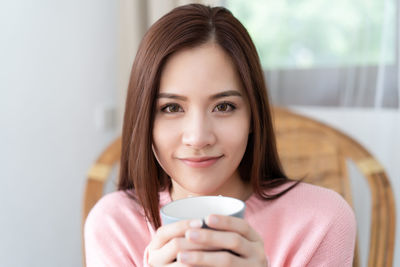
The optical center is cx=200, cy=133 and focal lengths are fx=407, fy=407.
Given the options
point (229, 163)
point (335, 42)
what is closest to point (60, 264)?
point (229, 163)

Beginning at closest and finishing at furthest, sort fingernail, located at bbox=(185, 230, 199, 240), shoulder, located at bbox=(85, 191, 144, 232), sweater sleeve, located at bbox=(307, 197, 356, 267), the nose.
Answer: fingernail, located at bbox=(185, 230, 199, 240)
the nose
sweater sleeve, located at bbox=(307, 197, 356, 267)
shoulder, located at bbox=(85, 191, 144, 232)

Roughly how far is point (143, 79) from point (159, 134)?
12cm

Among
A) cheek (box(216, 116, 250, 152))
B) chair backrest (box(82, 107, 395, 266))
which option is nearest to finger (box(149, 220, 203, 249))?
cheek (box(216, 116, 250, 152))

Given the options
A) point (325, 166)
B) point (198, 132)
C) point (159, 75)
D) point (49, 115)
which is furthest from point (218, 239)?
point (49, 115)

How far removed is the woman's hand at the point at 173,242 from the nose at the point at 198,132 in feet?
0.75

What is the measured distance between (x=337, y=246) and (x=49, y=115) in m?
1.16

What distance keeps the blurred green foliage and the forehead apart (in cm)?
93

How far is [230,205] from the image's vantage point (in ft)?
1.94

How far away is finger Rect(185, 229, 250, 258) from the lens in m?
0.52

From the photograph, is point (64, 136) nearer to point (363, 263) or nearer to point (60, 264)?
point (60, 264)

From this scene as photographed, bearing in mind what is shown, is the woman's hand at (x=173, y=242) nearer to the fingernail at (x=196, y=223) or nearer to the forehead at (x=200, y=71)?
the fingernail at (x=196, y=223)

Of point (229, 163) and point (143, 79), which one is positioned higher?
point (143, 79)

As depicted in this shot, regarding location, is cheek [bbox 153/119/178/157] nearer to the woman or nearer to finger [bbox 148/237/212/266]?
the woman

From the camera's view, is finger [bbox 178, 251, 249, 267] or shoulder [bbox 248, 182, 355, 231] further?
shoulder [bbox 248, 182, 355, 231]
